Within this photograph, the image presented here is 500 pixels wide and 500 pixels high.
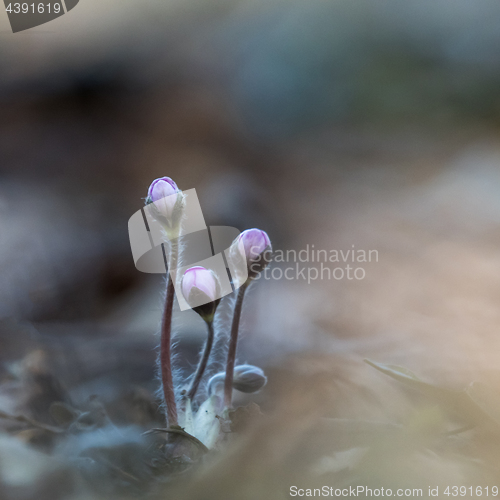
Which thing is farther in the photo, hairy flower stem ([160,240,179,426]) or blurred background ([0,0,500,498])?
blurred background ([0,0,500,498])

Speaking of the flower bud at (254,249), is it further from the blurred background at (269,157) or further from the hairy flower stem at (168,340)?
the blurred background at (269,157)

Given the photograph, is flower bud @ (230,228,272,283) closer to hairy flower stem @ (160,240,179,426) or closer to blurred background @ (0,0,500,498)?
hairy flower stem @ (160,240,179,426)

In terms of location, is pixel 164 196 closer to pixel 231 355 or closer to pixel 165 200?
pixel 165 200

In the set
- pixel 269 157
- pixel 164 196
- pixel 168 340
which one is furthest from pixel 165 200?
pixel 269 157

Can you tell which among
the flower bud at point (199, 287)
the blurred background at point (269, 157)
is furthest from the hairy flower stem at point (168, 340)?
the blurred background at point (269, 157)

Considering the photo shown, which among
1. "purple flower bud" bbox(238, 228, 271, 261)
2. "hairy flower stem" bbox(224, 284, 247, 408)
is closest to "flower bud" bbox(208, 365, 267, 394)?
"hairy flower stem" bbox(224, 284, 247, 408)

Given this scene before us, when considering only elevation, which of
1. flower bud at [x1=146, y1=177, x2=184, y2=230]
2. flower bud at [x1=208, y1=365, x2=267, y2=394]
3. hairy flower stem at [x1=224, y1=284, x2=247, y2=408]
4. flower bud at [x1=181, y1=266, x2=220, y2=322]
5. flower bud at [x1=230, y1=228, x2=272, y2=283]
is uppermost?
flower bud at [x1=146, y1=177, x2=184, y2=230]
